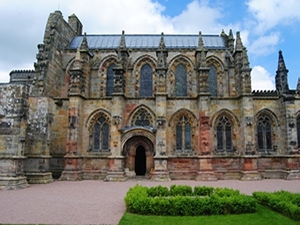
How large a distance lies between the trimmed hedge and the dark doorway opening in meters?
14.9

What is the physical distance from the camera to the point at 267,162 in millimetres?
24531

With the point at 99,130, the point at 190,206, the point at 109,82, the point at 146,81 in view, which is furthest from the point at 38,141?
the point at 190,206

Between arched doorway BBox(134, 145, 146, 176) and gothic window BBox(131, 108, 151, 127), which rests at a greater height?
gothic window BBox(131, 108, 151, 127)

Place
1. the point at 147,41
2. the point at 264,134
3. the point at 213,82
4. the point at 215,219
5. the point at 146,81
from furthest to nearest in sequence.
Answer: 1. the point at 147,41
2. the point at 213,82
3. the point at 146,81
4. the point at 264,134
5. the point at 215,219

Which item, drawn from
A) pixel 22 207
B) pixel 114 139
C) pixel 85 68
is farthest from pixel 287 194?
pixel 85 68

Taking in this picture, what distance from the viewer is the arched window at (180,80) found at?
30.5m

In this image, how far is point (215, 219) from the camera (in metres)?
10.0

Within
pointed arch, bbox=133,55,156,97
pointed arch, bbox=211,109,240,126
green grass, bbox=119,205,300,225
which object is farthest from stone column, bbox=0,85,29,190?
pointed arch, bbox=211,109,240,126

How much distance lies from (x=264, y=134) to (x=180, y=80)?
10.5m

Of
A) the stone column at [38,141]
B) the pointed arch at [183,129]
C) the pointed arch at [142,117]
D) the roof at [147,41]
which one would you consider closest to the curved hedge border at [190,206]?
the stone column at [38,141]

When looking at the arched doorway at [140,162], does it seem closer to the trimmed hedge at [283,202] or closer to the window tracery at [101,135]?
the window tracery at [101,135]

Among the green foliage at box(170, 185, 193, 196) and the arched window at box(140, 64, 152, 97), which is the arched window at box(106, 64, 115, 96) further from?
the green foliage at box(170, 185, 193, 196)

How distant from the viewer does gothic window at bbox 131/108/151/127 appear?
995 inches

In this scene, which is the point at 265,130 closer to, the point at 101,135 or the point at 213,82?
the point at 213,82
